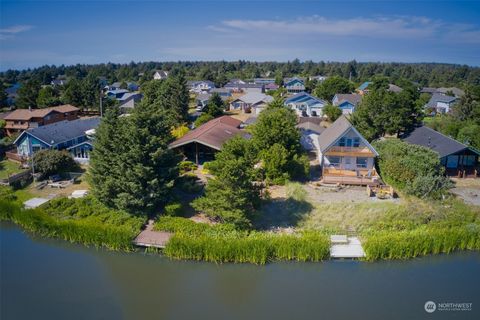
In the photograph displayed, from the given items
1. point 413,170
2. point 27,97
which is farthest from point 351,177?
point 27,97

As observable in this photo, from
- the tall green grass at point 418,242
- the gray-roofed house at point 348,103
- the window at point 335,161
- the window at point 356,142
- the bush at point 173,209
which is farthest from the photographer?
the gray-roofed house at point 348,103

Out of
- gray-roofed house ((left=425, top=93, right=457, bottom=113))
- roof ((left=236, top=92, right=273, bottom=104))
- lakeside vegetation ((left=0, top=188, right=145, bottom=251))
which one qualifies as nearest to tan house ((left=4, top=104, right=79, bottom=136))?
lakeside vegetation ((left=0, top=188, right=145, bottom=251))

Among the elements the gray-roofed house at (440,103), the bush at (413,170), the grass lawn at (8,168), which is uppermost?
the gray-roofed house at (440,103)

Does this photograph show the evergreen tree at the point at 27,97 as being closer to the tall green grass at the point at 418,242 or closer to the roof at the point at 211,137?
the roof at the point at 211,137

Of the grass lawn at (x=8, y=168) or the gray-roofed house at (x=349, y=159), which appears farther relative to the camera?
the grass lawn at (x=8, y=168)

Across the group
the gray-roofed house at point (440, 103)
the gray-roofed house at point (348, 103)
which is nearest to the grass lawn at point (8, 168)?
the gray-roofed house at point (348, 103)

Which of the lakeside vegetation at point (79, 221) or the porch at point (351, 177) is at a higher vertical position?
the porch at point (351, 177)
